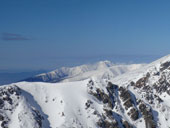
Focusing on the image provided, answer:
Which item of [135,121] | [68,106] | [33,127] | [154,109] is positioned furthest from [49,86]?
[154,109]

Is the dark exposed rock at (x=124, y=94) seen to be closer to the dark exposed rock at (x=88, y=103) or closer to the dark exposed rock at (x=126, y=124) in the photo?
the dark exposed rock at (x=126, y=124)

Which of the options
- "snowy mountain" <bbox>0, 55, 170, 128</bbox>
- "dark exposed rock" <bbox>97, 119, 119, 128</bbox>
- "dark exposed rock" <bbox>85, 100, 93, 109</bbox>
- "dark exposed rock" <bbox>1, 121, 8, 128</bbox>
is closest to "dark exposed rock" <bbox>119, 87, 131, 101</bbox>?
"snowy mountain" <bbox>0, 55, 170, 128</bbox>

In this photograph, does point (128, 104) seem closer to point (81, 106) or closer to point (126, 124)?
point (126, 124)

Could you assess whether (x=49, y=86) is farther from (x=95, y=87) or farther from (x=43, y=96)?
(x=95, y=87)

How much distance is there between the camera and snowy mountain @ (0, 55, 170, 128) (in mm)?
151500

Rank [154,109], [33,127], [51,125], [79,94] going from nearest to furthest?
[33,127]
[51,125]
[79,94]
[154,109]

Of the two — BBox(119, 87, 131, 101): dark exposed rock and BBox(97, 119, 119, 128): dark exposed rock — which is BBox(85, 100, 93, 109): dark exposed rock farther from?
BBox(119, 87, 131, 101): dark exposed rock

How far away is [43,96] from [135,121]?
56.8 meters

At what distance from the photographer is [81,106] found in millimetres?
166125

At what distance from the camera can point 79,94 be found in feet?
577

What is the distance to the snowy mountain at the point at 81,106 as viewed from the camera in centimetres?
15150

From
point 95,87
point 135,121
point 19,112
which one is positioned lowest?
point 135,121

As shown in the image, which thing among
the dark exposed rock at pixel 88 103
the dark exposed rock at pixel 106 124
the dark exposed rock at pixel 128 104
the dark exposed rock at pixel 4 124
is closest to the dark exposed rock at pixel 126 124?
the dark exposed rock at pixel 106 124

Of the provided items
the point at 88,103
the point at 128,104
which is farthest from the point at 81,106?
the point at 128,104
